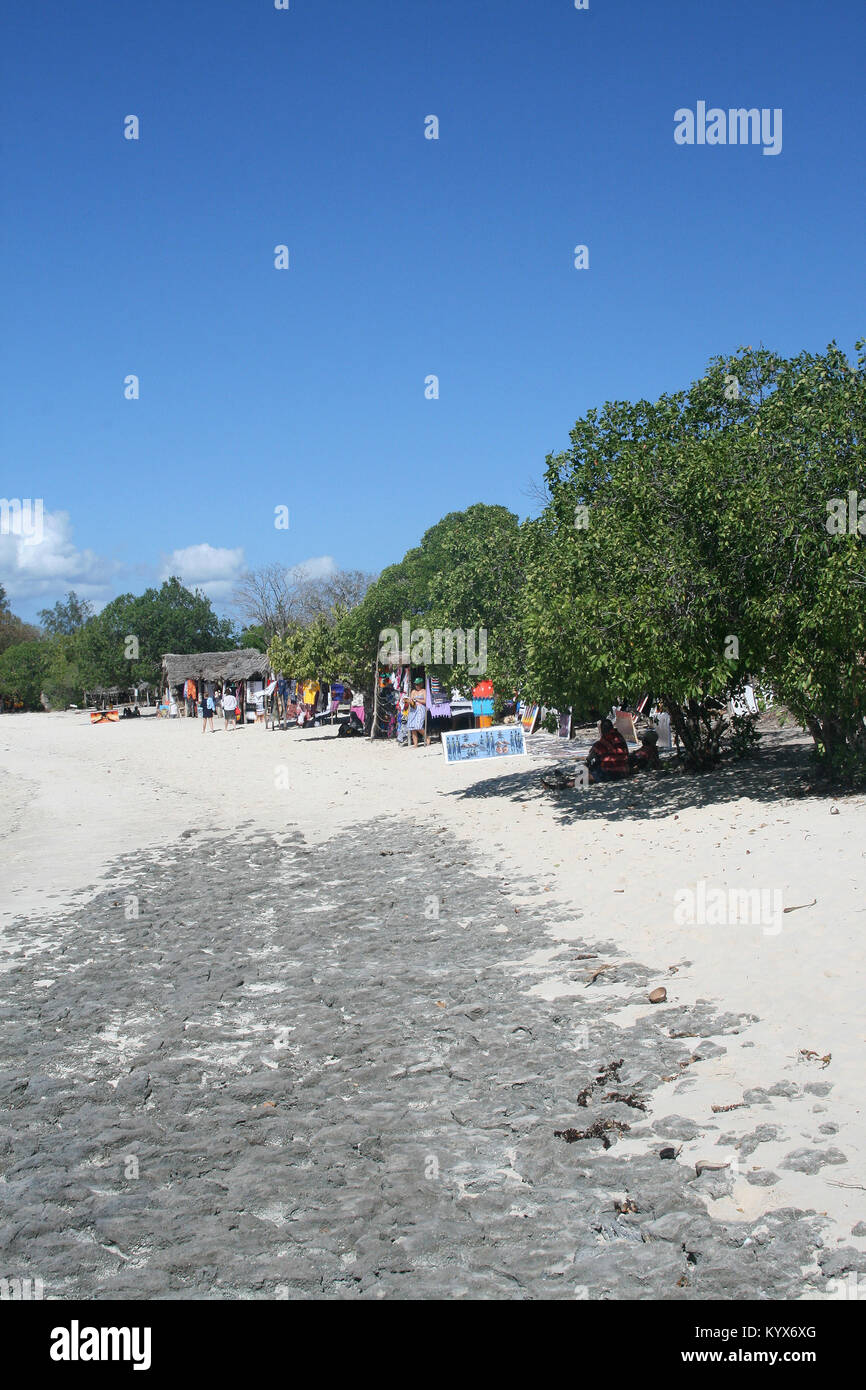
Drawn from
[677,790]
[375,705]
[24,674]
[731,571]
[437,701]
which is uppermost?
[24,674]

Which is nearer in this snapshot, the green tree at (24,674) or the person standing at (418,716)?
the person standing at (418,716)

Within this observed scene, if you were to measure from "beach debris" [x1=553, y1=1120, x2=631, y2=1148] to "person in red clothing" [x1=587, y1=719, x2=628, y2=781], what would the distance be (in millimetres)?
12460

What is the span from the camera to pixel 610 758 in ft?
57.9

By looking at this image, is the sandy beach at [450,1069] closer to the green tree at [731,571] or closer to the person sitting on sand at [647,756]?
the green tree at [731,571]

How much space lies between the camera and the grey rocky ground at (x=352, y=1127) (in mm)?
4199

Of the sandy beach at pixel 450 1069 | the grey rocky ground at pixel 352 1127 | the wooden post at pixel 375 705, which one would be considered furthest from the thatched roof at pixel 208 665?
the grey rocky ground at pixel 352 1127

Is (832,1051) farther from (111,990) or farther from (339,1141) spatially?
(111,990)

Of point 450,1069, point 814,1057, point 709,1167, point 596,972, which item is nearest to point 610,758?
point 596,972

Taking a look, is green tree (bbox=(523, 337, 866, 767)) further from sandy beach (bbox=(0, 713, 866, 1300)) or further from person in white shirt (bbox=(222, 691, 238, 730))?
person in white shirt (bbox=(222, 691, 238, 730))

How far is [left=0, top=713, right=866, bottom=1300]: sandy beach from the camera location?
4.30 m

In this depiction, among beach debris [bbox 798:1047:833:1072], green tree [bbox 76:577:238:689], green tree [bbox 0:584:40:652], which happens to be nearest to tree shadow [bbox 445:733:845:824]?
beach debris [bbox 798:1047:833:1072]

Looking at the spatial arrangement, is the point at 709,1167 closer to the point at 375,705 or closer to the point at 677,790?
the point at 677,790

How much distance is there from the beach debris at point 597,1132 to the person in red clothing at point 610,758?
491 inches

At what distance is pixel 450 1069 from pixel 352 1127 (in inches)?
36.9
